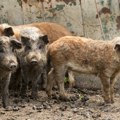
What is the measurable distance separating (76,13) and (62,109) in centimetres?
270

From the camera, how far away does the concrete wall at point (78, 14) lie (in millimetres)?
12023

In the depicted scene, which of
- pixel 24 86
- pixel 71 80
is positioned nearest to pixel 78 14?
pixel 71 80

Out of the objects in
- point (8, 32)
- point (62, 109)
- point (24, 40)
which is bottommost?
Answer: point (62, 109)

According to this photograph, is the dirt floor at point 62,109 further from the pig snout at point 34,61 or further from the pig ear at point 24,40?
the pig ear at point 24,40

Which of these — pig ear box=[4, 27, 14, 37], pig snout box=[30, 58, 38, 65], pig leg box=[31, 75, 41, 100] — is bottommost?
pig leg box=[31, 75, 41, 100]

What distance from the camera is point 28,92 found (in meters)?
11.6

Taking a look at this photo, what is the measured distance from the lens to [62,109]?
1005cm

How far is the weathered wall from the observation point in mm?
12023

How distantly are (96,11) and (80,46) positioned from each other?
155 cm

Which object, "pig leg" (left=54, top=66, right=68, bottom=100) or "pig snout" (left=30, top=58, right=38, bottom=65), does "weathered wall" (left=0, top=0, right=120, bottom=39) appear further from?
"pig snout" (left=30, top=58, right=38, bottom=65)

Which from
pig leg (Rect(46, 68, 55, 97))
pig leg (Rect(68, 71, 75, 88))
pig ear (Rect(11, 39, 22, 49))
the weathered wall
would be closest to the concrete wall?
the weathered wall

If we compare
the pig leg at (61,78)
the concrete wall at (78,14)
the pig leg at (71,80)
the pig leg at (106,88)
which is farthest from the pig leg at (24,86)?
the pig leg at (106,88)

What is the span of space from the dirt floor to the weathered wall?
154 centimetres

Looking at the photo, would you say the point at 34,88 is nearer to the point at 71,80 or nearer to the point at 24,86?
the point at 24,86
